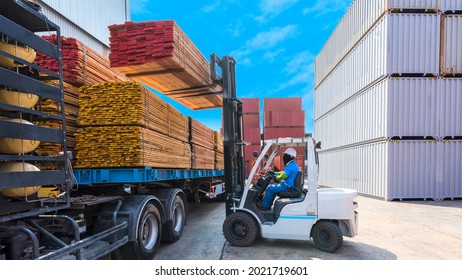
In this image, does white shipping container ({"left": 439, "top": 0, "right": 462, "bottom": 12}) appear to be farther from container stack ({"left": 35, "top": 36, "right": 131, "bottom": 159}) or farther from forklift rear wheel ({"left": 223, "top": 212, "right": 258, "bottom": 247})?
container stack ({"left": 35, "top": 36, "right": 131, "bottom": 159})

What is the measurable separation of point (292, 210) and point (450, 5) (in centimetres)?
1261

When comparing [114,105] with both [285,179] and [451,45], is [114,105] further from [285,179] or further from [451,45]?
[451,45]

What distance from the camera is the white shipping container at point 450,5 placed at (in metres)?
12.2

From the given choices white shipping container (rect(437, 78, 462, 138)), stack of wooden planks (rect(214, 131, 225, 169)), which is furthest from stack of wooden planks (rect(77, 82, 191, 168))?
white shipping container (rect(437, 78, 462, 138))

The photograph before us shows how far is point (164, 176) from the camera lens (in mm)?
5703

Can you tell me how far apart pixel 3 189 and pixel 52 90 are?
45.9 inches

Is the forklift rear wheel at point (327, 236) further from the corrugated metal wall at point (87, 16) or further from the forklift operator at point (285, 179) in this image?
the corrugated metal wall at point (87, 16)

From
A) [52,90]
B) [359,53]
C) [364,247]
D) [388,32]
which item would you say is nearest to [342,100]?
[359,53]

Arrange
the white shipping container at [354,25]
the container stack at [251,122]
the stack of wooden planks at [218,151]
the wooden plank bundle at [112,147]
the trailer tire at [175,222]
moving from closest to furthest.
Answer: the wooden plank bundle at [112,147], the trailer tire at [175,222], the stack of wooden planks at [218,151], the white shipping container at [354,25], the container stack at [251,122]

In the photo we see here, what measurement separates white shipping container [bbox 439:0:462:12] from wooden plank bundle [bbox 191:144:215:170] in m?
11.3

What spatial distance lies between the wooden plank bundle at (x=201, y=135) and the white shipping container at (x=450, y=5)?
11038 mm

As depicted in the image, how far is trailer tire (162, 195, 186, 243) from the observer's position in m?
5.72

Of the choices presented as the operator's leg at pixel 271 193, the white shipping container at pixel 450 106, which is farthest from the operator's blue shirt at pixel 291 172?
the white shipping container at pixel 450 106

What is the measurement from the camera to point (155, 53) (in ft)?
17.9
